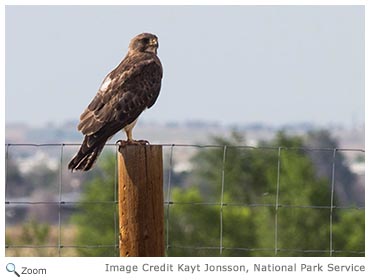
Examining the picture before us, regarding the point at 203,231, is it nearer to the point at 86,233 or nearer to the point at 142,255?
the point at 86,233

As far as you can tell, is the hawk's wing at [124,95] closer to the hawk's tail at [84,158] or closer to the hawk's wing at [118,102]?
the hawk's wing at [118,102]

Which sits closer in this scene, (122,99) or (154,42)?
(122,99)

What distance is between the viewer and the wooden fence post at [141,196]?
9.88 meters

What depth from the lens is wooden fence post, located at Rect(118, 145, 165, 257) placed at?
9883mm

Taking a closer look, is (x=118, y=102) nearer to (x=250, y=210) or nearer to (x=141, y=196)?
(x=141, y=196)

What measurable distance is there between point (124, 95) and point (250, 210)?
112ft

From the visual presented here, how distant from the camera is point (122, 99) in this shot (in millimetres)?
12211

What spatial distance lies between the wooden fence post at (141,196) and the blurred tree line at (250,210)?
2336 centimetres

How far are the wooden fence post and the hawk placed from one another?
3.72 feet

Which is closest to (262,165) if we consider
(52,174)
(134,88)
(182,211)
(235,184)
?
(235,184)
